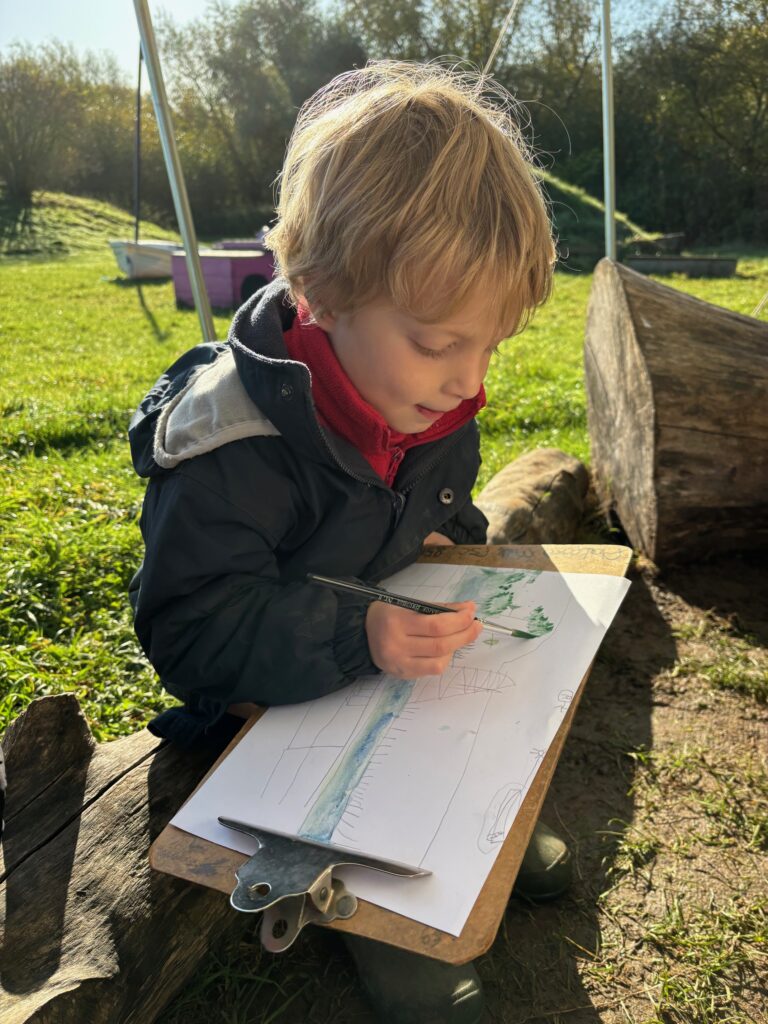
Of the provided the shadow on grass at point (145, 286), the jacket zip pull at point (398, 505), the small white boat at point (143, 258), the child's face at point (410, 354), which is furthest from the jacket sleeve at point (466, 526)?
the small white boat at point (143, 258)

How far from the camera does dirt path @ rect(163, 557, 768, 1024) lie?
141 centimetres

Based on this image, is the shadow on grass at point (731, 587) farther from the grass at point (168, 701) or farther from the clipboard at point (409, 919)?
the clipboard at point (409, 919)

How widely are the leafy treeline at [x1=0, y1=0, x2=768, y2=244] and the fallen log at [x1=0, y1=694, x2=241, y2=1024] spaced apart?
1.37 m

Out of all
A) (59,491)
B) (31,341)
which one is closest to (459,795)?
(59,491)

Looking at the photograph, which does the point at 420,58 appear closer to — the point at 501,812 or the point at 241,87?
the point at 241,87

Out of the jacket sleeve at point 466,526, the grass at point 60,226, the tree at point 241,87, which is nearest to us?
the jacket sleeve at point 466,526

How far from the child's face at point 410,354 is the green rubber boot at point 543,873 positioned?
91 cm

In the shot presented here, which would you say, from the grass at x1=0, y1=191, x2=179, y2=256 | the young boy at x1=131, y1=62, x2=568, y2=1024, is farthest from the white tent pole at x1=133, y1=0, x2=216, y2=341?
the grass at x1=0, y1=191, x2=179, y2=256

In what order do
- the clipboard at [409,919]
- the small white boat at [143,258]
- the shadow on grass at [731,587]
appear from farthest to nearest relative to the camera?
the small white boat at [143,258] < the shadow on grass at [731,587] < the clipboard at [409,919]

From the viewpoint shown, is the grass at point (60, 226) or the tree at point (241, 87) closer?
the grass at point (60, 226)

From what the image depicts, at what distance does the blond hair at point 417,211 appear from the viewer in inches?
47.7

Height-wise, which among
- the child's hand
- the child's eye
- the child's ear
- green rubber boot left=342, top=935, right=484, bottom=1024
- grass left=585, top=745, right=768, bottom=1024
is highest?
the child's ear

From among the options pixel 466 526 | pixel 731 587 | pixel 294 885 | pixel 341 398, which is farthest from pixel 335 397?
pixel 731 587

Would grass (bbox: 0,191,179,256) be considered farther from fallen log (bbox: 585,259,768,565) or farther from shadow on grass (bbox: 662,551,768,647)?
shadow on grass (bbox: 662,551,768,647)
